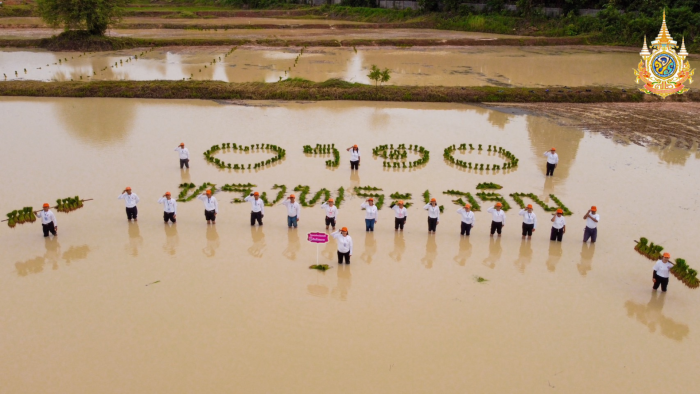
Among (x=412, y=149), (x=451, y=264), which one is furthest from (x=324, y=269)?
(x=412, y=149)

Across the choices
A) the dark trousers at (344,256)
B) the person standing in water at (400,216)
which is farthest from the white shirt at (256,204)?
the person standing in water at (400,216)

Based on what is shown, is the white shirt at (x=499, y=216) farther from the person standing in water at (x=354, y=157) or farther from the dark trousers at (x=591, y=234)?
the person standing in water at (x=354, y=157)

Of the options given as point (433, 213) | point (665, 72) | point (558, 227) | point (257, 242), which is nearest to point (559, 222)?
point (558, 227)

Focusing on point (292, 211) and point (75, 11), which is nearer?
point (292, 211)

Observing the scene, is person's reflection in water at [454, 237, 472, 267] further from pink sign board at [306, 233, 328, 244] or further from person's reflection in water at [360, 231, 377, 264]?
pink sign board at [306, 233, 328, 244]

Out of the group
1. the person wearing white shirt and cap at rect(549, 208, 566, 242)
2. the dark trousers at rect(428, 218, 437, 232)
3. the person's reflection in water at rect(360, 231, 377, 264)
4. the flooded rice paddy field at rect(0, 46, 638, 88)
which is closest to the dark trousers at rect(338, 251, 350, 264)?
the person's reflection in water at rect(360, 231, 377, 264)

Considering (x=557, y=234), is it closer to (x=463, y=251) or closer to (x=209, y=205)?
(x=463, y=251)
